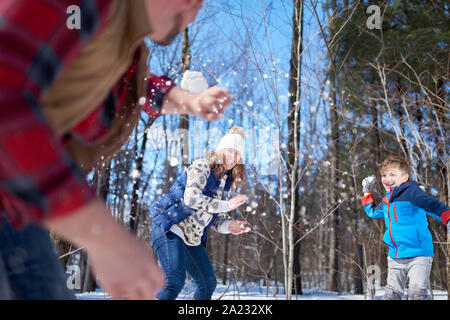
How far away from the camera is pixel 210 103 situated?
72 centimetres

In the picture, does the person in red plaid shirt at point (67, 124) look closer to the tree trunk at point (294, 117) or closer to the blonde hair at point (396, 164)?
the tree trunk at point (294, 117)

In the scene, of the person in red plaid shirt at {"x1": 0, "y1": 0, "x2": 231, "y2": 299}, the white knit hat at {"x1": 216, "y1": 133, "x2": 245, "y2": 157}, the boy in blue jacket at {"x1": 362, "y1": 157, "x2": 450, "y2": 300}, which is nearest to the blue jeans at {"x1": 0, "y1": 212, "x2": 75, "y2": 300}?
the person in red plaid shirt at {"x1": 0, "y1": 0, "x2": 231, "y2": 299}

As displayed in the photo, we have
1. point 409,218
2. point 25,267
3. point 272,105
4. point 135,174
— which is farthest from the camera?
point 135,174

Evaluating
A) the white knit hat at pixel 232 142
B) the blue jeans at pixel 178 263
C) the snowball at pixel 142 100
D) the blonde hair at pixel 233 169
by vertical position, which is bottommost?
the blue jeans at pixel 178 263

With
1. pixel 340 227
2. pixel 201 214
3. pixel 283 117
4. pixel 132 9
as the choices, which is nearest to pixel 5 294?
pixel 132 9

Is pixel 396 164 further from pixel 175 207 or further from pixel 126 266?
pixel 126 266

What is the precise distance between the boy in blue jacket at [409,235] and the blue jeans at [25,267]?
9.25ft

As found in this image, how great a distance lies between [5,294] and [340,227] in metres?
6.39

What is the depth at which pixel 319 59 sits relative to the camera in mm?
3727

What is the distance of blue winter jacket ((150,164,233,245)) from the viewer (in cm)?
219

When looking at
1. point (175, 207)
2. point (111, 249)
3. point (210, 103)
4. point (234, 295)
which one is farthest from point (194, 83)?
point (234, 295)

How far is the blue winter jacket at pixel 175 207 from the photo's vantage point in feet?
7.19

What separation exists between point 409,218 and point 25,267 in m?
3.04

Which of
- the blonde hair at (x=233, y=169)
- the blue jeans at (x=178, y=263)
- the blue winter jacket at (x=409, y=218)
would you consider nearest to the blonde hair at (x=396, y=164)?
the blue winter jacket at (x=409, y=218)
